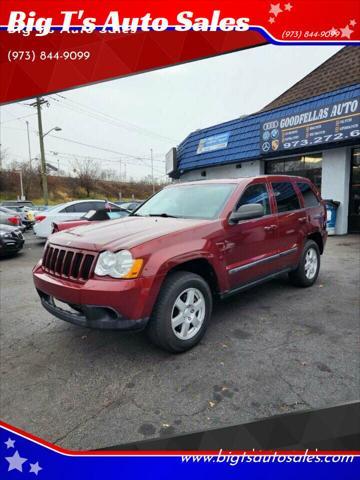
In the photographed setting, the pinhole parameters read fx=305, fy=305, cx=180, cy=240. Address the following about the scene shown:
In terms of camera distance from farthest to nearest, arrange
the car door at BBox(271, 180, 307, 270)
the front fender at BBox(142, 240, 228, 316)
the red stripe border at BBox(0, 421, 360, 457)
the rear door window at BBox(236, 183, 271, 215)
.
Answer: the car door at BBox(271, 180, 307, 270) → the rear door window at BBox(236, 183, 271, 215) → the front fender at BBox(142, 240, 228, 316) → the red stripe border at BBox(0, 421, 360, 457)

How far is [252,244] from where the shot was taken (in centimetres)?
371

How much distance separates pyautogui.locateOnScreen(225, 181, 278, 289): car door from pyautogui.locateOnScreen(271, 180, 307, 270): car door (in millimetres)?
182

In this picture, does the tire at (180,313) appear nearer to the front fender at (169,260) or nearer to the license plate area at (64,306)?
the front fender at (169,260)

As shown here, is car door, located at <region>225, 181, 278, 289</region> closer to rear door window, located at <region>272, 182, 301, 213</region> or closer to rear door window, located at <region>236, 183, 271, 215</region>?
rear door window, located at <region>236, 183, 271, 215</region>

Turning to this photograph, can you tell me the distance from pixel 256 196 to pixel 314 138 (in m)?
7.50

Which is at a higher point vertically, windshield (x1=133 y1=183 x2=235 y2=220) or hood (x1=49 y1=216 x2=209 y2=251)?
windshield (x1=133 y1=183 x2=235 y2=220)

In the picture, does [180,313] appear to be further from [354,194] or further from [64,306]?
[354,194]

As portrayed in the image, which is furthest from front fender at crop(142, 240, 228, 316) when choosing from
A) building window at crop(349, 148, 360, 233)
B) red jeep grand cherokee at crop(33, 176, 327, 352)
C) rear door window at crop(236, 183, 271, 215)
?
building window at crop(349, 148, 360, 233)

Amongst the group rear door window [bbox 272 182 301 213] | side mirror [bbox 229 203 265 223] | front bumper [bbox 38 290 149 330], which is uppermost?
rear door window [bbox 272 182 301 213]

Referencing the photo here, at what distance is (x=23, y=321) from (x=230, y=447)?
3350 mm

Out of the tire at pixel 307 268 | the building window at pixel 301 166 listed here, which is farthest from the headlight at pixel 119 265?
the building window at pixel 301 166

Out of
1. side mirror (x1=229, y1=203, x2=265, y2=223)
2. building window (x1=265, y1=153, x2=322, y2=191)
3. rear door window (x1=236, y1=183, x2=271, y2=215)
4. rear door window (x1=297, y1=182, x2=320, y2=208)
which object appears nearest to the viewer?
side mirror (x1=229, y1=203, x2=265, y2=223)

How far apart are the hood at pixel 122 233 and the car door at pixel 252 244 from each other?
495mm

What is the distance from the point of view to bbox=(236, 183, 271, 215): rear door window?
3.78 metres
